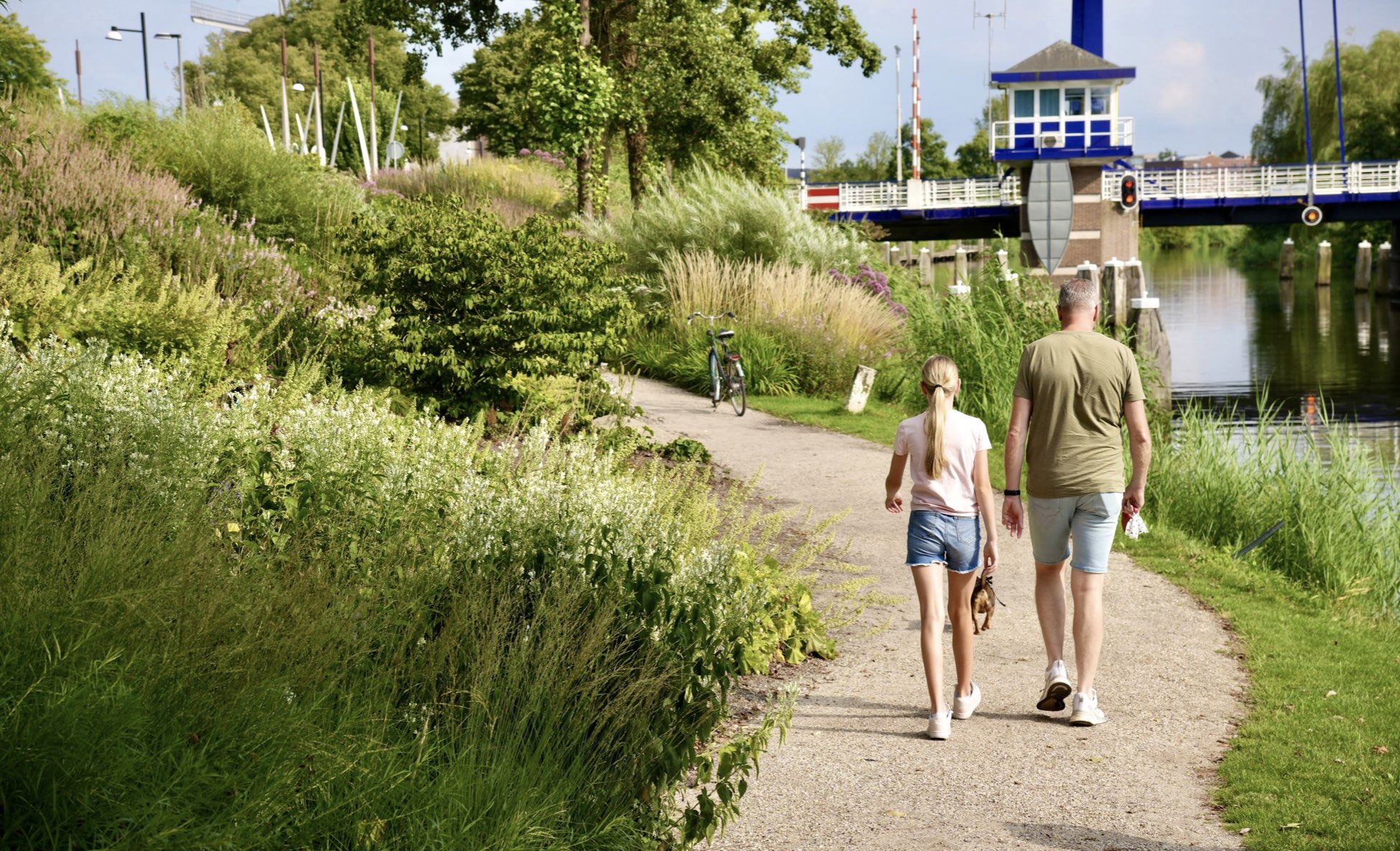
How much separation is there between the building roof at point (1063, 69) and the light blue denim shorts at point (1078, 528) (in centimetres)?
3944

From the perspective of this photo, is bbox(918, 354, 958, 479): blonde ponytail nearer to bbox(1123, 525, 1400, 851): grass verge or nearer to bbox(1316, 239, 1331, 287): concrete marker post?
bbox(1123, 525, 1400, 851): grass verge

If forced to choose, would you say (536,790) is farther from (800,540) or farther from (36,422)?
(800,540)

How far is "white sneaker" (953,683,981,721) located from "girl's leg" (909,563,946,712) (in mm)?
170

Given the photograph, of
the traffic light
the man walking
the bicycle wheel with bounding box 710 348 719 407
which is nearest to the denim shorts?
the man walking

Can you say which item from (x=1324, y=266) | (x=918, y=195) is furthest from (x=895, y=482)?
(x=1324, y=266)

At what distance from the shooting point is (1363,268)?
48.0 m

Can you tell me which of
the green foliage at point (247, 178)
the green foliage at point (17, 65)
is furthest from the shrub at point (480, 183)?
the green foliage at point (247, 178)

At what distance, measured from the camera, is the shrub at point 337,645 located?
2.89 metres

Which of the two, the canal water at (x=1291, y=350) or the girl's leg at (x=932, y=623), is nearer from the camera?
the girl's leg at (x=932, y=623)

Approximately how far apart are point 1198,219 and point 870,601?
39465 millimetres

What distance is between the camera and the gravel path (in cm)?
414

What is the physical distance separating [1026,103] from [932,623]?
40296 mm

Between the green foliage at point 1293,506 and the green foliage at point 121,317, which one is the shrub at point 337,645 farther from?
the green foliage at point 1293,506

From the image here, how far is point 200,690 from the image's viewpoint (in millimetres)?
3166
